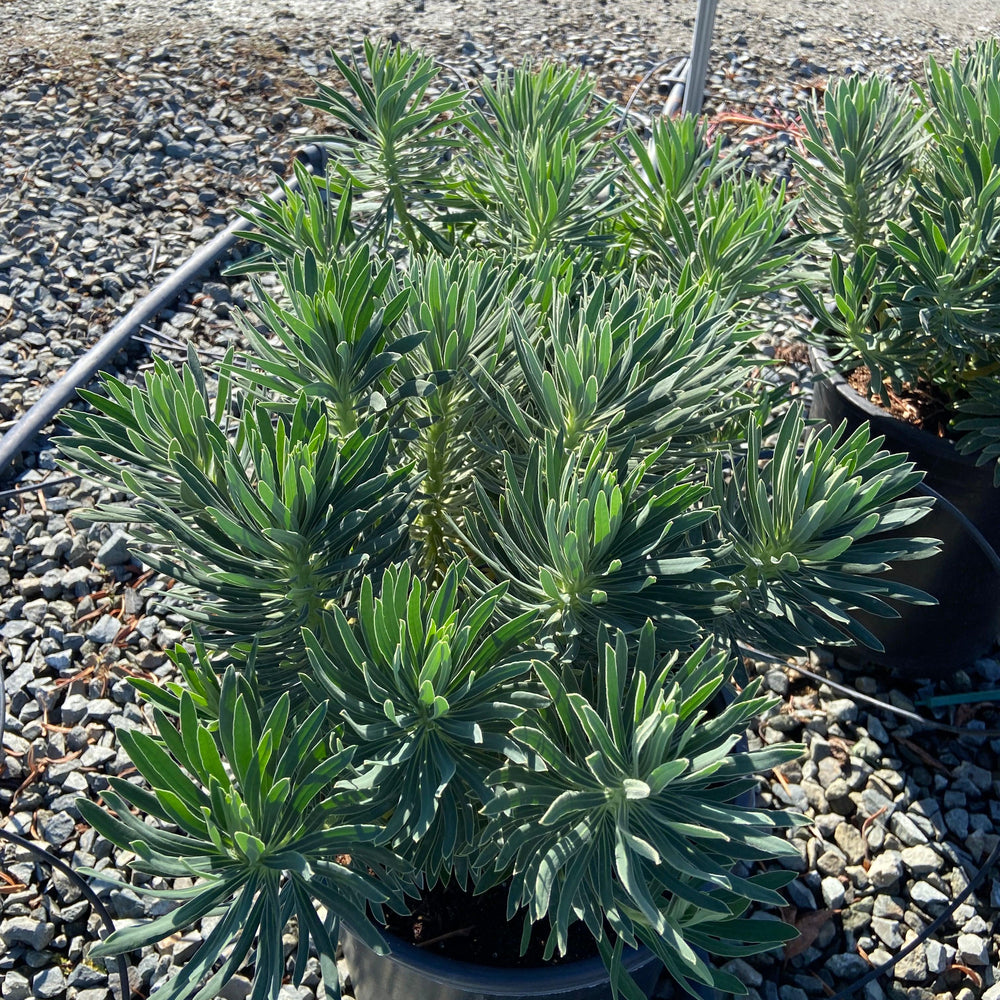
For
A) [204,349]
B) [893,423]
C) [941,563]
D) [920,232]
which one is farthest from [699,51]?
[204,349]

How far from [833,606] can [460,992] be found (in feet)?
2.11

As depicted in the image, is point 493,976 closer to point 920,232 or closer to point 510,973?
point 510,973

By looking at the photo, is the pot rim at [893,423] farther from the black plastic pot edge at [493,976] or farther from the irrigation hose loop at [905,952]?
the black plastic pot edge at [493,976]

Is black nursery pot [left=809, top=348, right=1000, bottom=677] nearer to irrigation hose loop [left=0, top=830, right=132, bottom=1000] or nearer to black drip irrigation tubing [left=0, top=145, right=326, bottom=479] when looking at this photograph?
black drip irrigation tubing [left=0, top=145, right=326, bottom=479]

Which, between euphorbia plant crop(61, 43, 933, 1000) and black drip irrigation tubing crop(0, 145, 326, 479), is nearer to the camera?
euphorbia plant crop(61, 43, 933, 1000)

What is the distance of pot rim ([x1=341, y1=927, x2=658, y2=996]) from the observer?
1181mm

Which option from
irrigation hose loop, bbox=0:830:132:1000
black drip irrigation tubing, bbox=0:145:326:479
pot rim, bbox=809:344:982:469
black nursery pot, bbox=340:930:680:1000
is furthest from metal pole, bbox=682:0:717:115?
irrigation hose loop, bbox=0:830:132:1000

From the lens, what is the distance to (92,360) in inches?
100

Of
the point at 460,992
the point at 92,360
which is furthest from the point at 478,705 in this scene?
the point at 92,360

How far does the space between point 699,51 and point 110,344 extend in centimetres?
161

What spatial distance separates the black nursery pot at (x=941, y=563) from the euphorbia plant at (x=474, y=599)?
2.69 feet

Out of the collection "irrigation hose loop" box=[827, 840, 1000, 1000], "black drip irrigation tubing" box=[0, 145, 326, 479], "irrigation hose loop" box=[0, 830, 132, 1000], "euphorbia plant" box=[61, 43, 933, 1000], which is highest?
"euphorbia plant" box=[61, 43, 933, 1000]

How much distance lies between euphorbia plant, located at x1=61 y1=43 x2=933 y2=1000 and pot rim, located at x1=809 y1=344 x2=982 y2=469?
2.59ft

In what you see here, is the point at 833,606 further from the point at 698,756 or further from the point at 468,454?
the point at 468,454
